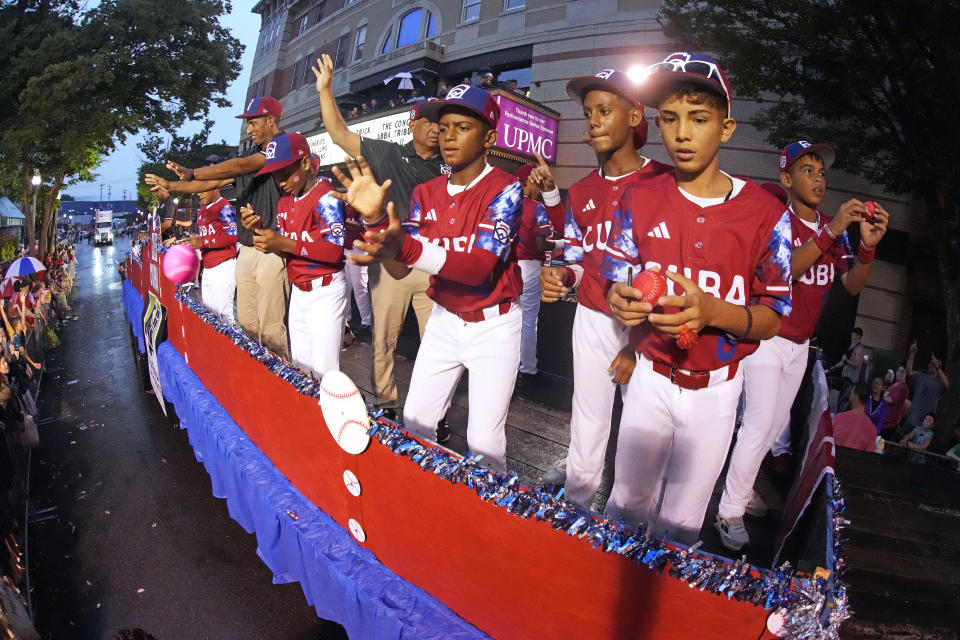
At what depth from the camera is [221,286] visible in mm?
6723

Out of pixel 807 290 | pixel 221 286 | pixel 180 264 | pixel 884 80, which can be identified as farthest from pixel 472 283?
pixel 884 80

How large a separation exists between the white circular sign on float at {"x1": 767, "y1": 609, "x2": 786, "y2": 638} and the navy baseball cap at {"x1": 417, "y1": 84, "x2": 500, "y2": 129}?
7.22 ft

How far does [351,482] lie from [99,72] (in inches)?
726

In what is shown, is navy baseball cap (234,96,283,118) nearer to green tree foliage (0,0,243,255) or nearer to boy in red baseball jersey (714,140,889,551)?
boy in red baseball jersey (714,140,889,551)

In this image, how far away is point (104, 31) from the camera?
16.0m

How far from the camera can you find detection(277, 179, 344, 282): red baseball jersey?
378 centimetres

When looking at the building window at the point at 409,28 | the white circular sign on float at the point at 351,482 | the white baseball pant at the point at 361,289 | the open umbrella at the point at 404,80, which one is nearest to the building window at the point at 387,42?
the building window at the point at 409,28

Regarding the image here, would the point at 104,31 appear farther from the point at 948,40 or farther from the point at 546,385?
the point at 948,40

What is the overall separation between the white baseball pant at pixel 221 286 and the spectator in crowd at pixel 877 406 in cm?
823

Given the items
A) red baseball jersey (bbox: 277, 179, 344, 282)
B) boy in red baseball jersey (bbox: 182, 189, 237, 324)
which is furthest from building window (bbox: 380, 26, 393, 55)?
red baseball jersey (bbox: 277, 179, 344, 282)

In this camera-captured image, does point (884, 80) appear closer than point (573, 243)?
No

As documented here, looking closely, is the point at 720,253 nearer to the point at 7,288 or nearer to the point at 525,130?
the point at 7,288

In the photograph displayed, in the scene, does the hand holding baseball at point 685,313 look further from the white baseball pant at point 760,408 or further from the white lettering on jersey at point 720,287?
the white baseball pant at point 760,408

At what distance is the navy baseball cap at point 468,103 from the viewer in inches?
98.2
